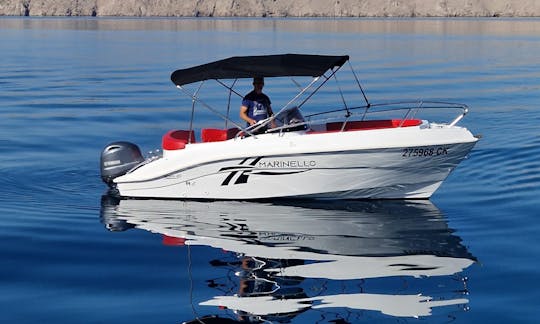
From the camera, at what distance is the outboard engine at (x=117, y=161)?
16734 millimetres

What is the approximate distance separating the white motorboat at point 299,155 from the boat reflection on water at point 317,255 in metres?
0.31

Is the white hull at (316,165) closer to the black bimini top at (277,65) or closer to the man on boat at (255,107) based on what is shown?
the man on boat at (255,107)

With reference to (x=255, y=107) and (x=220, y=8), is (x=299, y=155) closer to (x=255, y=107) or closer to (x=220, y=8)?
(x=255, y=107)

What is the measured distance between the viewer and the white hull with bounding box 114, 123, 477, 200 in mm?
14891

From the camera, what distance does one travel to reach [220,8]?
184 metres

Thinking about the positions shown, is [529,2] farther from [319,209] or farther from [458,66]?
[319,209]

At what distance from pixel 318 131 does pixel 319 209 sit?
1.41m

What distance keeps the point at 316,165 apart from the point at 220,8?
6794 inches

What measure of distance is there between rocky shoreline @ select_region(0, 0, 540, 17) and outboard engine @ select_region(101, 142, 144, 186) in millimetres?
161660

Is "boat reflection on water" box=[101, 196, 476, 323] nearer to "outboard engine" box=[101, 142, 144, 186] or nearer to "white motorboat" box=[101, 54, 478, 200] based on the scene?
"white motorboat" box=[101, 54, 478, 200]

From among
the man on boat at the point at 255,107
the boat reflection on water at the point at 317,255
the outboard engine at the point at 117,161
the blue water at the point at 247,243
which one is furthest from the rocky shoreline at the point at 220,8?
the boat reflection on water at the point at 317,255

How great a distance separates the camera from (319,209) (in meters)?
15.6

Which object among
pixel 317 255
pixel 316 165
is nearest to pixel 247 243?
pixel 317 255

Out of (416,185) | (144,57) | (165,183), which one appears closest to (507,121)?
(416,185)
